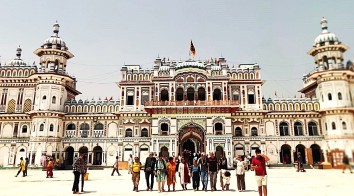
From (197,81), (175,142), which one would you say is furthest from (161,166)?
(197,81)

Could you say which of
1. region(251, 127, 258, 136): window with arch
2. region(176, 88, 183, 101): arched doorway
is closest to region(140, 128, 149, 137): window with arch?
region(176, 88, 183, 101): arched doorway

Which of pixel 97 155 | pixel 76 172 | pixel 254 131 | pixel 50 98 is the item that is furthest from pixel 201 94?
pixel 76 172

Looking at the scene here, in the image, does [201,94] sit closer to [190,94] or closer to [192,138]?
[190,94]

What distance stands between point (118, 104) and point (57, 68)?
8.89 meters

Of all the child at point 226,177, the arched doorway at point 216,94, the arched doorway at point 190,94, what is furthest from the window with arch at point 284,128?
the child at point 226,177

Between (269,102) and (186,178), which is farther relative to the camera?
(269,102)

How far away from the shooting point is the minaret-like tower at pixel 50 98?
110ft

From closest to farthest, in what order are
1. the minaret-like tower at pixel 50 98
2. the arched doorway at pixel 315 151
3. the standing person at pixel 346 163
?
the standing person at pixel 346 163 < the minaret-like tower at pixel 50 98 < the arched doorway at pixel 315 151

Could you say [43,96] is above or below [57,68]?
below

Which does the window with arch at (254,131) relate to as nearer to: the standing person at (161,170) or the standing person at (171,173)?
the standing person at (171,173)

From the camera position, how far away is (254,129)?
35312 millimetres

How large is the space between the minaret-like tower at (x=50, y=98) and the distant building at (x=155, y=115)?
113 mm

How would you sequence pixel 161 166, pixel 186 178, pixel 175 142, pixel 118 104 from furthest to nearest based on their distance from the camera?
1. pixel 118 104
2. pixel 175 142
3. pixel 186 178
4. pixel 161 166

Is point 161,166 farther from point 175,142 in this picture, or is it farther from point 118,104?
point 118,104
